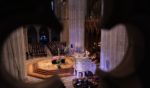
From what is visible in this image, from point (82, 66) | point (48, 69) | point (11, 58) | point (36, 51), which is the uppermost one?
point (11, 58)

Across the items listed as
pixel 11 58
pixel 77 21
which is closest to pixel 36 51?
pixel 77 21

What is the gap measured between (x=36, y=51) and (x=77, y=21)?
150 inches

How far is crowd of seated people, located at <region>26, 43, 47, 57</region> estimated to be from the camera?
1320 cm

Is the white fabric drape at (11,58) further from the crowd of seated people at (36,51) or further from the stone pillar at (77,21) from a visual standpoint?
the crowd of seated people at (36,51)

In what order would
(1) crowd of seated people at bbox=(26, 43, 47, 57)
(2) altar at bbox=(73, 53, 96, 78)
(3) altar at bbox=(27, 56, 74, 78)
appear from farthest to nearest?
1. (1) crowd of seated people at bbox=(26, 43, 47, 57)
2. (3) altar at bbox=(27, 56, 74, 78)
3. (2) altar at bbox=(73, 53, 96, 78)

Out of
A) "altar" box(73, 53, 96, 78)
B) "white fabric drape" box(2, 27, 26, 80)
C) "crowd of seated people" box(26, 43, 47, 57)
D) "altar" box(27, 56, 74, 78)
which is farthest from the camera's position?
"crowd of seated people" box(26, 43, 47, 57)

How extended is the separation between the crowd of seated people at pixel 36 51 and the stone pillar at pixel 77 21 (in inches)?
92.6

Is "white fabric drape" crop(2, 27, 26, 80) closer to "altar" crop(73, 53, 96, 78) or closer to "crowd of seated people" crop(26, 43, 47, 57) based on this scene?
"altar" crop(73, 53, 96, 78)

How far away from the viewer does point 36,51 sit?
13586 millimetres

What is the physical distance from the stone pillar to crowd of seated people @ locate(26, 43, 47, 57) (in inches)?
92.6

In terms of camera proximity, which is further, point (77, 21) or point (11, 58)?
point (77, 21)

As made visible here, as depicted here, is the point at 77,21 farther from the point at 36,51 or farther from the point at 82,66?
the point at 82,66

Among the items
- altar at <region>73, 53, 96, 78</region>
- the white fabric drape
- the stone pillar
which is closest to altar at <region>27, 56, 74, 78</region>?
altar at <region>73, 53, 96, 78</region>

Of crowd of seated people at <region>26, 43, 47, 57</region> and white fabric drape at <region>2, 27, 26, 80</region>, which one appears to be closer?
white fabric drape at <region>2, 27, 26, 80</region>
